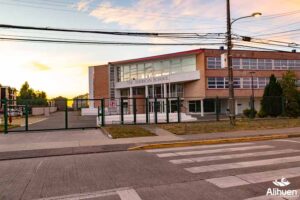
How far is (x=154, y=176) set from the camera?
25.1 feet

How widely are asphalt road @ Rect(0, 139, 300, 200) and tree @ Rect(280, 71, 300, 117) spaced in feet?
78.0

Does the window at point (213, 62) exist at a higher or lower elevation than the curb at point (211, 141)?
higher

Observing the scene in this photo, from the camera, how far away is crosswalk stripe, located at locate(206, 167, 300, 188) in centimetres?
680

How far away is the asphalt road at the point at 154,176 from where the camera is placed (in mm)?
6266

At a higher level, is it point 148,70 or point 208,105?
point 148,70

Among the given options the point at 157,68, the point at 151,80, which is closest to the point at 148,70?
the point at 157,68

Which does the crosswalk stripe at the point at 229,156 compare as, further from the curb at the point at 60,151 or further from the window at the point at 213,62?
the window at the point at 213,62

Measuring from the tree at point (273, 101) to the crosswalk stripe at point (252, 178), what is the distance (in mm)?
24921

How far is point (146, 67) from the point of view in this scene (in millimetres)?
53625

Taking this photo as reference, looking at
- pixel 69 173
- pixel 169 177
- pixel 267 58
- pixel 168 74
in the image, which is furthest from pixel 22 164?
pixel 267 58

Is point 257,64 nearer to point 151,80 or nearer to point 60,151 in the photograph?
point 151,80

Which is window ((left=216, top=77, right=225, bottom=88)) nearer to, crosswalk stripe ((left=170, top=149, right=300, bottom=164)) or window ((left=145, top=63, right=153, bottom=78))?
window ((left=145, top=63, right=153, bottom=78))

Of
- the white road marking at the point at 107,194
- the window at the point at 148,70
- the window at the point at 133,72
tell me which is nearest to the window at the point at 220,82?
the window at the point at 148,70

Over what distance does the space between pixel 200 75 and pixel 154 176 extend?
4051 cm
